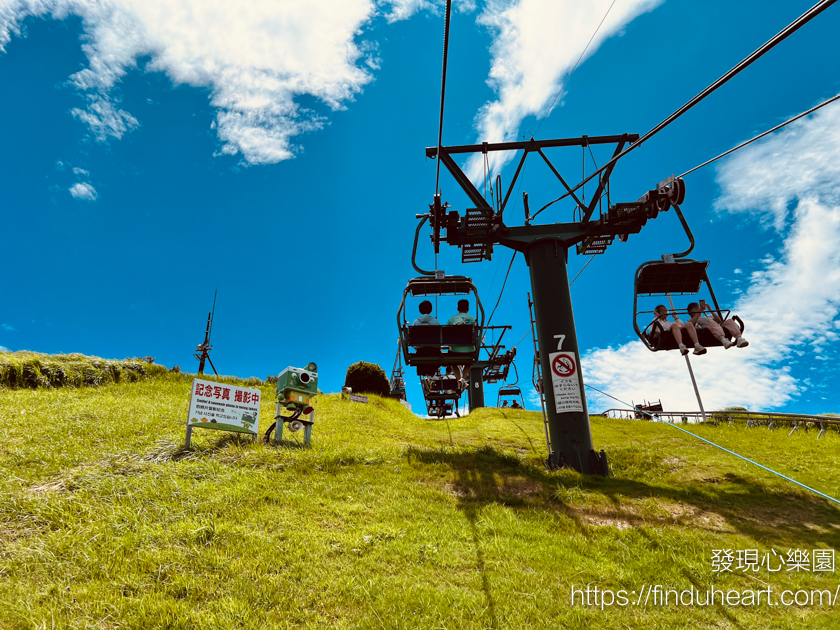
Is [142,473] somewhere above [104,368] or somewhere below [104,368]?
below

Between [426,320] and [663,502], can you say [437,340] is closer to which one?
[426,320]

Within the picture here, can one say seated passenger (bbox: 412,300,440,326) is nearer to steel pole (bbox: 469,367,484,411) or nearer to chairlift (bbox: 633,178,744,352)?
chairlift (bbox: 633,178,744,352)

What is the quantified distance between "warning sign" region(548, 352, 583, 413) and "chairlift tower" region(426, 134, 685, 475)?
3 cm

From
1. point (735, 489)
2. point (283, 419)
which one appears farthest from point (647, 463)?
point (283, 419)

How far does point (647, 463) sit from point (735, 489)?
2544mm

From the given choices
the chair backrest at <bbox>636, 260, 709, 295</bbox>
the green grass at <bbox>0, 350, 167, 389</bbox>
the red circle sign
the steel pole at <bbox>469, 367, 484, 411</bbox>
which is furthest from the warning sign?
the steel pole at <bbox>469, 367, 484, 411</bbox>

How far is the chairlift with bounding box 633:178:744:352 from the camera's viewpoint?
12812 mm

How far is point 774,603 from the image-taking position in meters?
5.75

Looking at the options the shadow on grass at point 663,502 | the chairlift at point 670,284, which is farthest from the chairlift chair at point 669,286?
the shadow on grass at point 663,502

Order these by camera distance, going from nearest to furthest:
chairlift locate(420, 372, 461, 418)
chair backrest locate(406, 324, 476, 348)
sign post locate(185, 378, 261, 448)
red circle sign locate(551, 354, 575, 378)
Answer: sign post locate(185, 378, 261, 448) < red circle sign locate(551, 354, 575, 378) < chair backrest locate(406, 324, 476, 348) < chairlift locate(420, 372, 461, 418)

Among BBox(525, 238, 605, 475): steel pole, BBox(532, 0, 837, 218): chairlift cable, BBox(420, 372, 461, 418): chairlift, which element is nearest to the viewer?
BBox(532, 0, 837, 218): chairlift cable

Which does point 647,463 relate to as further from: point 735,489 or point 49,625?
point 49,625

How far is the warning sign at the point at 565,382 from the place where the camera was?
12383 mm

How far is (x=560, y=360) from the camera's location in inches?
502
